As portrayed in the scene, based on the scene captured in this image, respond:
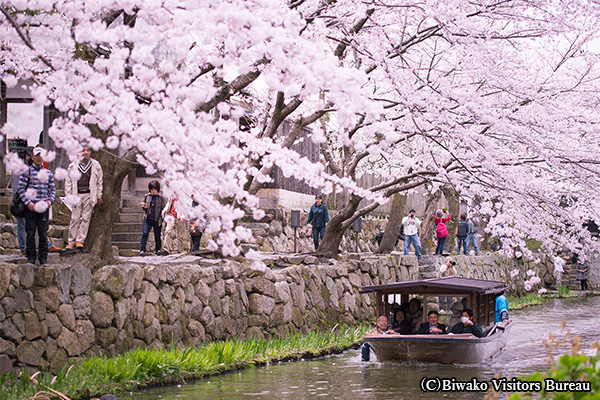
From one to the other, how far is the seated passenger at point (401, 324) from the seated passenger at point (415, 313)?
0.16 m

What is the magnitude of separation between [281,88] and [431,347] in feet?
26.2

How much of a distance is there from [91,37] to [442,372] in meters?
9.53

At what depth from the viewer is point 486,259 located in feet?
107

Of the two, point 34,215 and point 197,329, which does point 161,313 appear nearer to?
point 197,329

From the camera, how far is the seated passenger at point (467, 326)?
1429 centimetres

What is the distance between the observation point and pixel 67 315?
10539 mm

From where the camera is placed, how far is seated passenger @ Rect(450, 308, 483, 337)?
14289mm

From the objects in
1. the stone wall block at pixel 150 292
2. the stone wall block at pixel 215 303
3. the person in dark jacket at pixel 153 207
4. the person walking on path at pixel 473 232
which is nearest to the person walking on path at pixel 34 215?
the stone wall block at pixel 150 292

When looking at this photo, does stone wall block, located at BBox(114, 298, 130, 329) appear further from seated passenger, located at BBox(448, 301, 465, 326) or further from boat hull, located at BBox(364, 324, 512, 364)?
seated passenger, located at BBox(448, 301, 465, 326)

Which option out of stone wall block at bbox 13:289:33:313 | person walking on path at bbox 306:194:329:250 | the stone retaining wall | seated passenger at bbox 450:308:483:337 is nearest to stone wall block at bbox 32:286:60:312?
the stone retaining wall

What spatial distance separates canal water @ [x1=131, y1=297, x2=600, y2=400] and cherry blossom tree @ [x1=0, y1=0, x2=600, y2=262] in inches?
102

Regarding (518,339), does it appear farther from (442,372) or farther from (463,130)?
(463,130)

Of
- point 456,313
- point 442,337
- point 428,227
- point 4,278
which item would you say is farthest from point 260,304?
point 428,227

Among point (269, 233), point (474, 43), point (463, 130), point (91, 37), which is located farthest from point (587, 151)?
point (91, 37)
